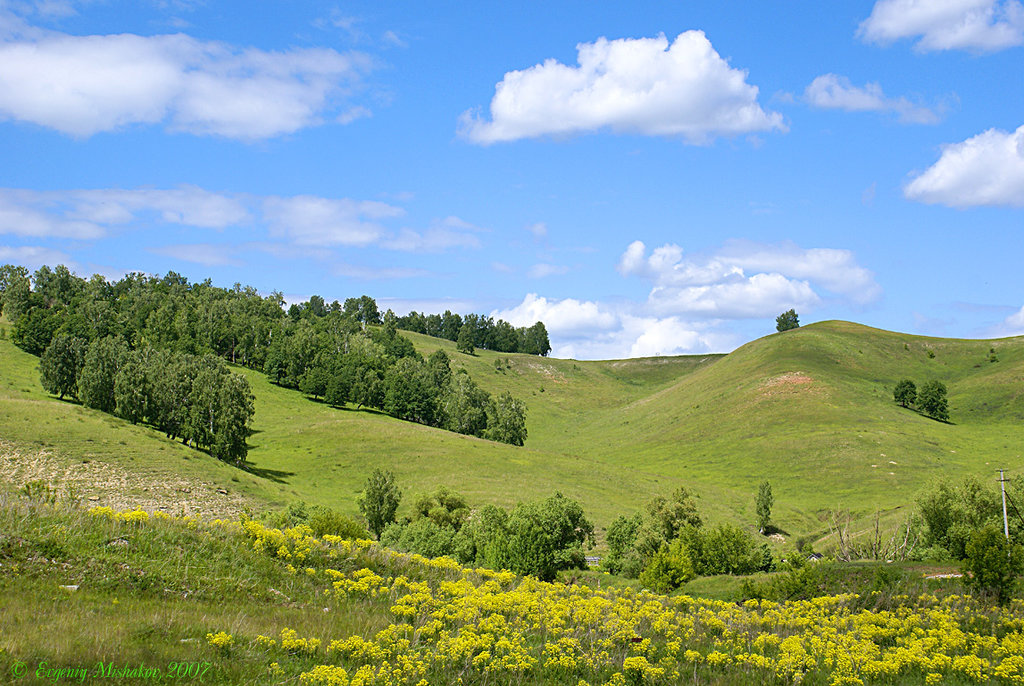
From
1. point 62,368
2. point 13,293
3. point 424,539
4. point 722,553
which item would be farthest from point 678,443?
point 13,293

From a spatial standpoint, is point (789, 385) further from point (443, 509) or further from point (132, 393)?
point (132, 393)

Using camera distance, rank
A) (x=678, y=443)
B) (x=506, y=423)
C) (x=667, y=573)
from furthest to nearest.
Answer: (x=678, y=443), (x=506, y=423), (x=667, y=573)

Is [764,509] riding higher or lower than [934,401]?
lower

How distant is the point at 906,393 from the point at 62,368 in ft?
510

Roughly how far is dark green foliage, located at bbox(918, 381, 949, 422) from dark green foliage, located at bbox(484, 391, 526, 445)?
264 feet

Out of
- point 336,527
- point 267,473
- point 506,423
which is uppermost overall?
point 506,423

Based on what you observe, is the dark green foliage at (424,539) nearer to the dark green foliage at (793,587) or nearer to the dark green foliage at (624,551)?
the dark green foliage at (624,551)

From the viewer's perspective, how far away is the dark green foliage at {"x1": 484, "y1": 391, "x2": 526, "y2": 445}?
125875 mm

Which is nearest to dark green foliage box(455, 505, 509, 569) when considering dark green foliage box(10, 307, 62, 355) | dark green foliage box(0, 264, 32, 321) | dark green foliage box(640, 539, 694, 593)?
dark green foliage box(640, 539, 694, 593)

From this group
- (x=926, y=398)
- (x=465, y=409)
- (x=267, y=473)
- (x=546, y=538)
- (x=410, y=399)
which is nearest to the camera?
(x=546, y=538)

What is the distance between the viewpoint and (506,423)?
12731 centimetres

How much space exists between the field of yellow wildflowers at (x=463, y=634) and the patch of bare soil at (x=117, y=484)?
4126 cm

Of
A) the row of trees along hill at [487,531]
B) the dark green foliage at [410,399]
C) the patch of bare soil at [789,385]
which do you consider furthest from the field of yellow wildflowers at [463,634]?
the patch of bare soil at [789,385]

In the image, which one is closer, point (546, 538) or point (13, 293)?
point (546, 538)
